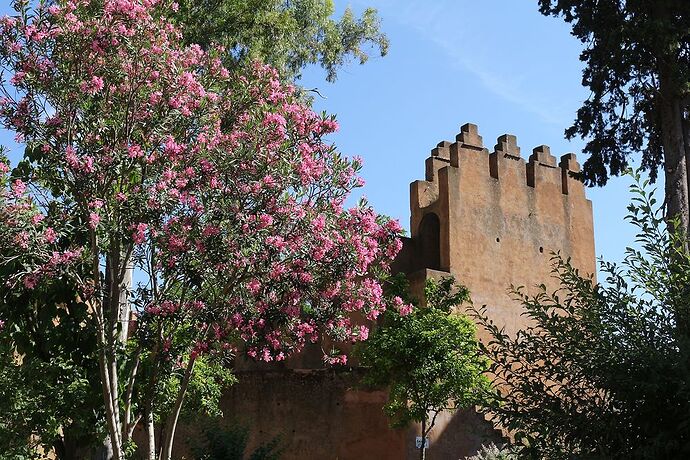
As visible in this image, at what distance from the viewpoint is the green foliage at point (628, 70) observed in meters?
15.2

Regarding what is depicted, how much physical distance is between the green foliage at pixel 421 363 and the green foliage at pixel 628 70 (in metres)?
5.22

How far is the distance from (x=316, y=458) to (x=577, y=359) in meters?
17.1

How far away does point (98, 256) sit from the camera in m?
11.4

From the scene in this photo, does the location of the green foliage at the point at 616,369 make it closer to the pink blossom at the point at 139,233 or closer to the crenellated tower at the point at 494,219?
the pink blossom at the point at 139,233

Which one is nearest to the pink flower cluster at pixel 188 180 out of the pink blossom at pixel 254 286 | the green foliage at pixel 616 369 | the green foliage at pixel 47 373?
the pink blossom at pixel 254 286

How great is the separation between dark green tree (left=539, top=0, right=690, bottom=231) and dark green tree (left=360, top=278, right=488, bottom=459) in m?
5.07

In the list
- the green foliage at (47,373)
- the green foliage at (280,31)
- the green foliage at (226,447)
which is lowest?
the green foliage at (226,447)

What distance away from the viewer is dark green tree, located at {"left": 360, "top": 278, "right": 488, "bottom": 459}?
19.7 m

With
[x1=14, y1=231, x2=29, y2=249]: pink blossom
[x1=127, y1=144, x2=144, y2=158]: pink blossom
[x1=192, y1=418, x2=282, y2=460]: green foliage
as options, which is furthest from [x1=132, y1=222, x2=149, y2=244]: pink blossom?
[x1=192, y1=418, x2=282, y2=460]: green foliage

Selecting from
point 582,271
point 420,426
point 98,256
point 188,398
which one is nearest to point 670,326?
point 98,256

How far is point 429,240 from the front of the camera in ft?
91.6

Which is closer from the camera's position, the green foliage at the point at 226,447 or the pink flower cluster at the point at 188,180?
the pink flower cluster at the point at 188,180

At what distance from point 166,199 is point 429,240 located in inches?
706

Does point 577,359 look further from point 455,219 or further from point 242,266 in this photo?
point 455,219
